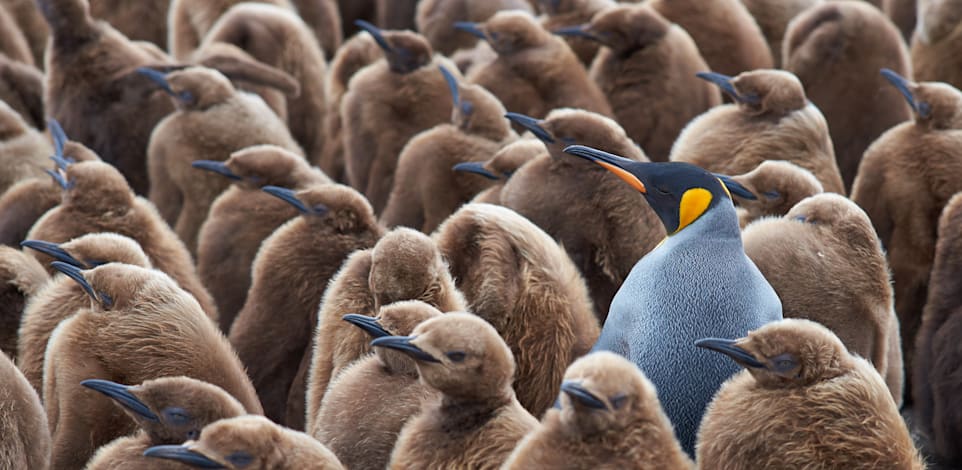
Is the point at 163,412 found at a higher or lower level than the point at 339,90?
higher

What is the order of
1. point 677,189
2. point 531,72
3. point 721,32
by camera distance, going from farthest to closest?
point 721,32 → point 531,72 → point 677,189

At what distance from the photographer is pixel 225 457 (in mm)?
2340

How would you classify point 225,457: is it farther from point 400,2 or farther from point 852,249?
point 400,2

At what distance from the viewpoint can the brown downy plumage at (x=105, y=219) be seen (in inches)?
150

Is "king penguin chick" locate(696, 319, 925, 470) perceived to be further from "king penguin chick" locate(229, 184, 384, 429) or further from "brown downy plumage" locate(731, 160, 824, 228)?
"king penguin chick" locate(229, 184, 384, 429)

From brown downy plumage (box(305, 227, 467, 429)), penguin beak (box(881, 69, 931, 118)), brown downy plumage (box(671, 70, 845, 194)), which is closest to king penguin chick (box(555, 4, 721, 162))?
brown downy plumage (box(671, 70, 845, 194))

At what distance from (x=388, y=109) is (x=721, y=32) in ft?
4.58

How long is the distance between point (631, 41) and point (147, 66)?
1.76 meters

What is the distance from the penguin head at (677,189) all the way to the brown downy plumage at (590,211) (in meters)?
0.49

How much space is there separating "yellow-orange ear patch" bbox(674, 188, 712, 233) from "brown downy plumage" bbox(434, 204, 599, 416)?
369 millimetres

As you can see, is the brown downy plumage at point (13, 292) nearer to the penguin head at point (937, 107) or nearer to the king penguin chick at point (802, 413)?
the king penguin chick at point (802, 413)

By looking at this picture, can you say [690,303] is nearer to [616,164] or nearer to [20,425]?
[616,164]

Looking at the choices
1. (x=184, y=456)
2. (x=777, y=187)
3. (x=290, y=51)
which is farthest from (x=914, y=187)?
(x=290, y=51)

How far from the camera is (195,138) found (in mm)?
4613
